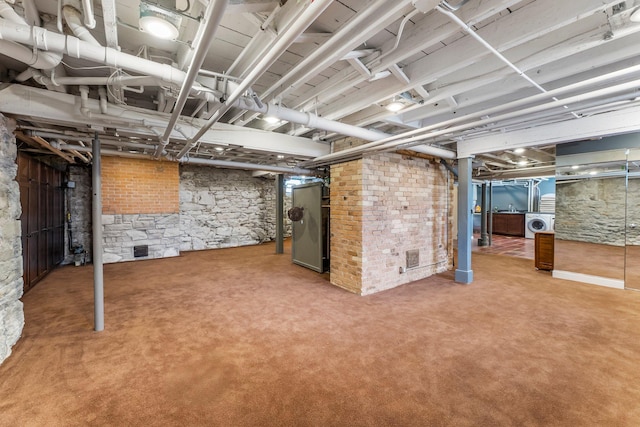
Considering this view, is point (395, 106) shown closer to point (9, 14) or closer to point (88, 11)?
point (88, 11)

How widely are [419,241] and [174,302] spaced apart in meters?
3.94

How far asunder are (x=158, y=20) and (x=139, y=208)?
584 cm

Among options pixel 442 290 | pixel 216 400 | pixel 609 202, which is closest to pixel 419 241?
pixel 442 290

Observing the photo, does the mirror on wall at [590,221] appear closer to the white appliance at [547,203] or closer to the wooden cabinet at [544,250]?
the wooden cabinet at [544,250]

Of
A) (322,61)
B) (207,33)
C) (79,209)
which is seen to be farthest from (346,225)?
(79,209)

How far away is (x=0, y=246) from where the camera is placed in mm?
2240

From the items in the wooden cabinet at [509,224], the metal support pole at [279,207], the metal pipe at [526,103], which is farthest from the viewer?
the wooden cabinet at [509,224]

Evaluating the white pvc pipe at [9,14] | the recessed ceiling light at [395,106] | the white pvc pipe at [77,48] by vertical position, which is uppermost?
the recessed ceiling light at [395,106]

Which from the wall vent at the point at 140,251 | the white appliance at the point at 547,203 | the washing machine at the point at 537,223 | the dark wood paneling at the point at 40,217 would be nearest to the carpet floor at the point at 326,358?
the dark wood paneling at the point at 40,217

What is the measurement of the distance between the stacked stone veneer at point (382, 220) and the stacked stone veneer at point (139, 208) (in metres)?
4.40

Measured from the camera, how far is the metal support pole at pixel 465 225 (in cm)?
446

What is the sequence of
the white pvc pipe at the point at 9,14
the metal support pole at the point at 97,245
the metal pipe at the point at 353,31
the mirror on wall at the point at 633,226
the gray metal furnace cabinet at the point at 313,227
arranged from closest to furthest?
the metal pipe at the point at 353,31, the white pvc pipe at the point at 9,14, the metal support pole at the point at 97,245, the mirror on wall at the point at 633,226, the gray metal furnace cabinet at the point at 313,227

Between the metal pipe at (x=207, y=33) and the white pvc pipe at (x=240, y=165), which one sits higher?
the white pvc pipe at (x=240, y=165)

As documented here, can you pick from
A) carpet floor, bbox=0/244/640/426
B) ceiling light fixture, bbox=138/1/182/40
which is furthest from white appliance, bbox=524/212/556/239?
ceiling light fixture, bbox=138/1/182/40
